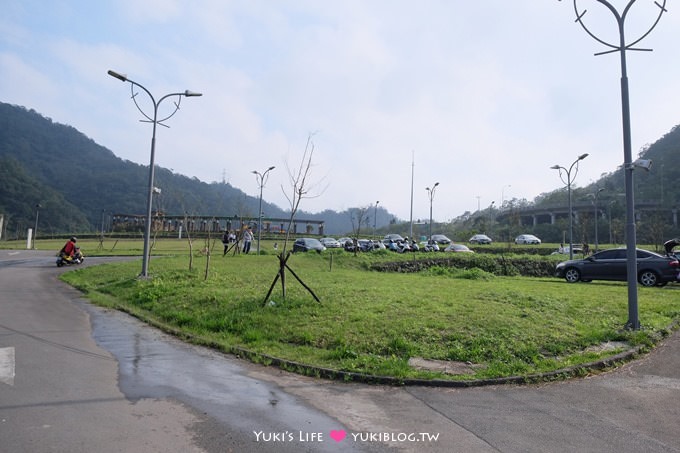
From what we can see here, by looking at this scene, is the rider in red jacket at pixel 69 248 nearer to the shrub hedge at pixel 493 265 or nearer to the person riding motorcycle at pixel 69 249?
the person riding motorcycle at pixel 69 249

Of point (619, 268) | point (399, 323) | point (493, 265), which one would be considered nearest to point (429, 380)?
point (399, 323)

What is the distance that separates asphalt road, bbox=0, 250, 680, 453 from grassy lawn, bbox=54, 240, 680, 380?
0.71m

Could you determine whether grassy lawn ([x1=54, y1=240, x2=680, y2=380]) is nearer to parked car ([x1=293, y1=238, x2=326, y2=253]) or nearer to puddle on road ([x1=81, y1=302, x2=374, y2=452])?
puddle on road ([x1=81, y1=302, x2=374, y2=452])

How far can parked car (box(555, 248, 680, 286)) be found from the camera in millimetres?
17984

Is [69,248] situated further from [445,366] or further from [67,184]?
[67,184]

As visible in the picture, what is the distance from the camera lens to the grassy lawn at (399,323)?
7.43 m

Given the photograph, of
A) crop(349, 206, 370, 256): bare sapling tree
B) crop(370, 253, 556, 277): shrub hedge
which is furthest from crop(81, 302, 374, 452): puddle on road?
crop(349, 206, 370, 256): bare sapling tree

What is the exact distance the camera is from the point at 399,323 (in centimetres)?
895

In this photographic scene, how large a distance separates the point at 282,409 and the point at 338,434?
0.93m

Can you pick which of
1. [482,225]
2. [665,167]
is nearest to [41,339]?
[482,225]

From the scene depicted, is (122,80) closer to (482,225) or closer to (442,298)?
(442,298)

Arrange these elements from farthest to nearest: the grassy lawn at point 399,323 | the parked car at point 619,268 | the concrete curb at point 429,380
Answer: the parked car at point 619,268 → the grassy lawn at point 399,323 → the concrete curb at point 429,380

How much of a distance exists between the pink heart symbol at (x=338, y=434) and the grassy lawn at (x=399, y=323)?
1.99 meters

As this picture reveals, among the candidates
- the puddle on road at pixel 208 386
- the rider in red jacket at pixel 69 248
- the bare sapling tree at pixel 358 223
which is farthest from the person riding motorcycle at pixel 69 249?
the puddle on road at pixel 208 386
